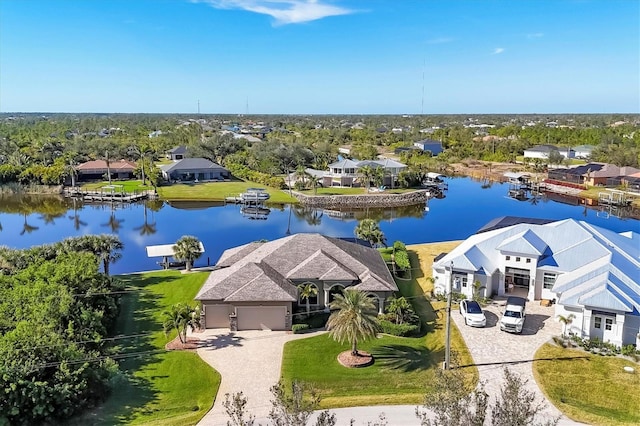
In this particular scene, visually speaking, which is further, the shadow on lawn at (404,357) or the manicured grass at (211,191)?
the manicured grass at (211,191)

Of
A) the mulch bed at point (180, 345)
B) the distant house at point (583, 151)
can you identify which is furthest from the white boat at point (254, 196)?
the distant house at point (583, 151)

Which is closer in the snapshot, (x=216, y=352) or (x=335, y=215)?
Result: (x=216, y=352)

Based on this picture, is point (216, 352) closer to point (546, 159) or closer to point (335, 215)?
point (335, 215)

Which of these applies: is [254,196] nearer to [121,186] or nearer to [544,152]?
[121,186]

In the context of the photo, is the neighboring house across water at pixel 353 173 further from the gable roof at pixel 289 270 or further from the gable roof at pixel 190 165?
the gable roof at pixel 289 270

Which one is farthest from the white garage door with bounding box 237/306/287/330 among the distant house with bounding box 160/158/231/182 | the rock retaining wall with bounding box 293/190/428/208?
the distant house with bounding box 160/158/231/182

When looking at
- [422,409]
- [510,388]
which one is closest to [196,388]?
[422,409]
